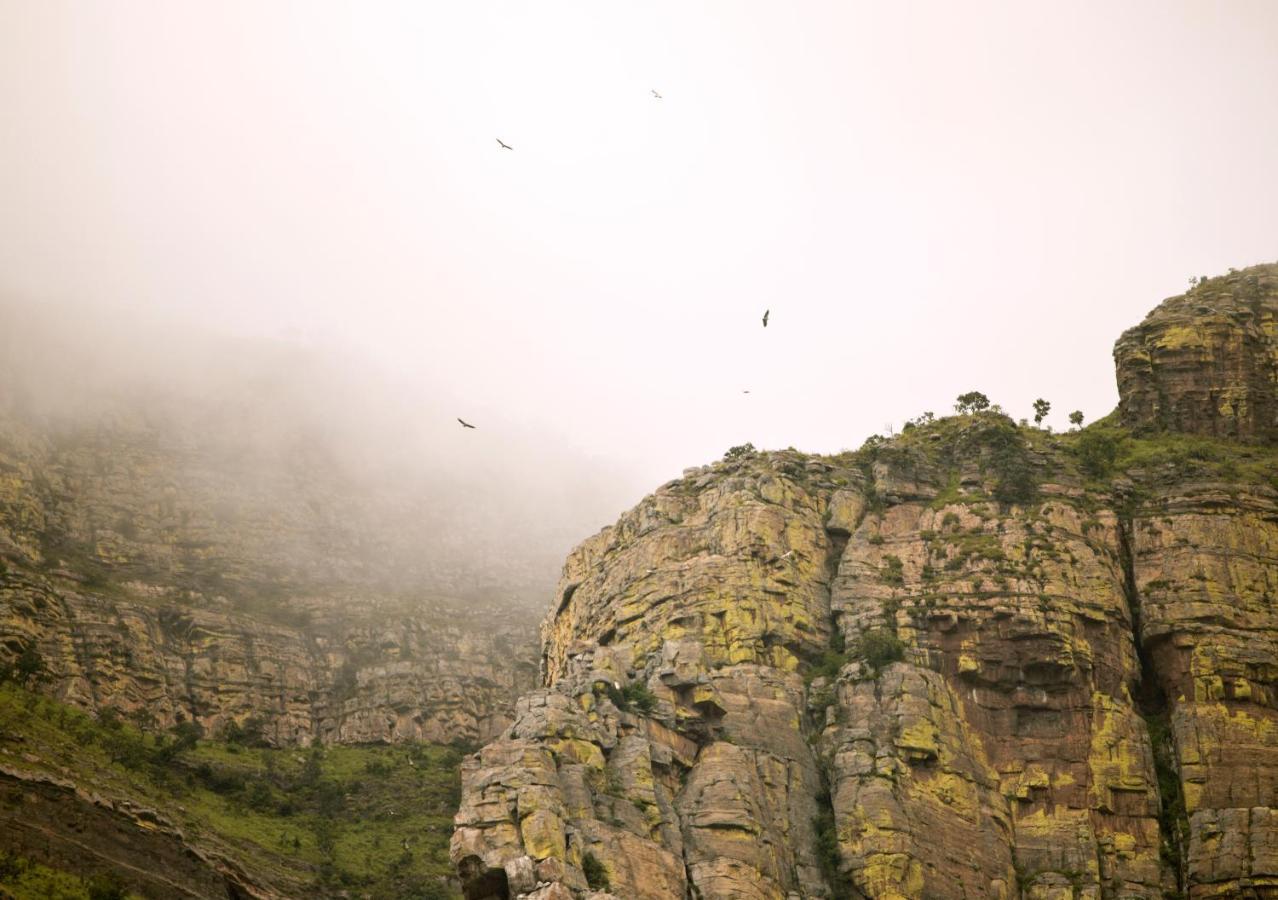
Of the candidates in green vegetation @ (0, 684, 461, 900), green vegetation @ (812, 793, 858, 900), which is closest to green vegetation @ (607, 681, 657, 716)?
green vegetation @ (812, 793, 858, 900)

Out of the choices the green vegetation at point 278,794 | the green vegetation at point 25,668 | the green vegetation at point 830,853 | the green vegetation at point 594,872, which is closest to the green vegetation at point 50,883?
the green vegetation at point 278,794

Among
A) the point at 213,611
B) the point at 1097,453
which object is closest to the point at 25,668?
the point at 213,611

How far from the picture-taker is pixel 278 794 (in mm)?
131000

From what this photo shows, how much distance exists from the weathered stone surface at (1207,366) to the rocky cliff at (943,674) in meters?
0.22

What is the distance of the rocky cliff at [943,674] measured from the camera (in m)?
81.2

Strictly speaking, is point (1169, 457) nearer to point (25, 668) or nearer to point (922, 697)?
point (922, 697)

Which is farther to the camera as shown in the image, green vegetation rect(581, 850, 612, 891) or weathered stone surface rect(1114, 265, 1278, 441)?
weathered stone surface rect(1114, 265, 1278, 441)

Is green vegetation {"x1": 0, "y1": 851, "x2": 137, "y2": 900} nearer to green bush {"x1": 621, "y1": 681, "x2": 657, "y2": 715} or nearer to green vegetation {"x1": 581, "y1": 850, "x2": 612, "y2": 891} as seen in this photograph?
green vegetation {"x1": 581, "y1": 850, "x2": 612, "y2": 891}

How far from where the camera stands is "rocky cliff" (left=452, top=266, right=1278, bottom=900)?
267ft

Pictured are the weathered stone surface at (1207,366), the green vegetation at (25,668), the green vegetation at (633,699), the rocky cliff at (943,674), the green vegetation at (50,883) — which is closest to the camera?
the rocky cliff at (943,674)

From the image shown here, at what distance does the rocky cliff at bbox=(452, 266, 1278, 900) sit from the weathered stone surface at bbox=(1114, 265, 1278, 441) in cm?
22

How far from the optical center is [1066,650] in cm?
9231

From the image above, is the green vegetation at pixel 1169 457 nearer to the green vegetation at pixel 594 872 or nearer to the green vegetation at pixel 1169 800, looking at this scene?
the green vegetation at pixel 1169 800

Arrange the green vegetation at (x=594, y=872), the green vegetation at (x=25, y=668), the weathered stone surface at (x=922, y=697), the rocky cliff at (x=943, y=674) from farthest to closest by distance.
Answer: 1. the green vegetation at (x=25, y=668)
2. the weathered stone surface at (x=922, y=697)
3. the rocky cliff at (x=943, y=674)
4. the green vegetation at (x=594, y=872)
